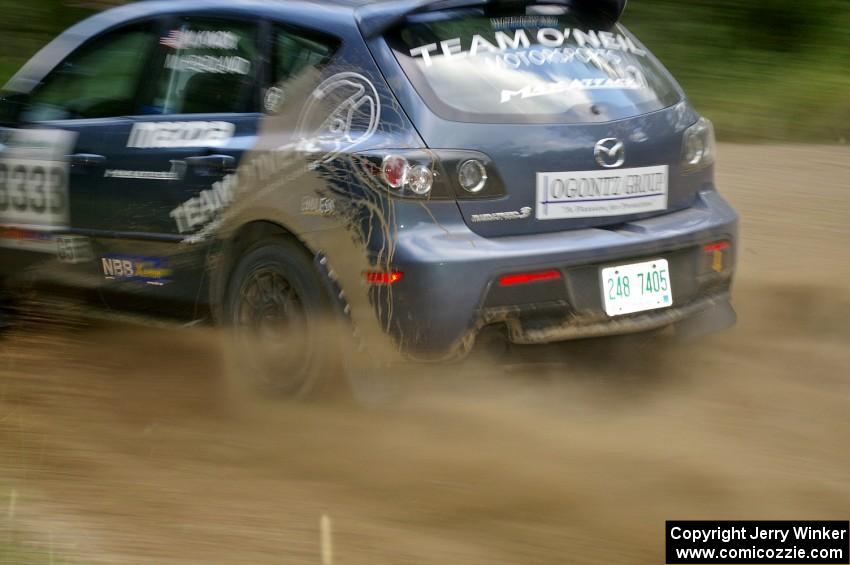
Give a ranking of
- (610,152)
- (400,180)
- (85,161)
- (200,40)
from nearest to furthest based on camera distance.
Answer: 1. (400,180)
2. (610,152)
3. (200,40)
4. (85,161)

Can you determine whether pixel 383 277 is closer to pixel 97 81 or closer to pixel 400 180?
pixel 400 180

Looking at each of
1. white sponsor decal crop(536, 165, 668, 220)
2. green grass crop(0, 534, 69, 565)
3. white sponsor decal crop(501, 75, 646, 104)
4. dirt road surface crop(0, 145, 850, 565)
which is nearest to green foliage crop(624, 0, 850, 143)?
dirt road surface crop(0, 145, 850, 565)

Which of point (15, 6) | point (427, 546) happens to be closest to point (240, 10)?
point (427, 546)

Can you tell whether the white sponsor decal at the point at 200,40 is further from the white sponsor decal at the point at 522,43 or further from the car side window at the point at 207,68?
the white sponsor decal at the point at 522,43

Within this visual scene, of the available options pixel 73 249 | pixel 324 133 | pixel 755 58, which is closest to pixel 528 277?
pixel 324 133

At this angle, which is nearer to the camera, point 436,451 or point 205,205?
point 436,451

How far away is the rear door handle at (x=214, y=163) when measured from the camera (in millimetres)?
4879

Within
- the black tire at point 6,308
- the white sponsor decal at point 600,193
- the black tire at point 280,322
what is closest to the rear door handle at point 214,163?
the black tire at point 280,322

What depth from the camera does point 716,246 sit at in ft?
16.3

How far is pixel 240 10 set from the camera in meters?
5.12

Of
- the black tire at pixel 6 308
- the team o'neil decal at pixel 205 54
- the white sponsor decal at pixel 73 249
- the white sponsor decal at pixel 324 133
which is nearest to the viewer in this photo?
the white sponsor decal at pixel 324 133

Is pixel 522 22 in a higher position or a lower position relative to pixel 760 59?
higher

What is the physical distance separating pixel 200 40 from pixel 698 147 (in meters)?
2.01

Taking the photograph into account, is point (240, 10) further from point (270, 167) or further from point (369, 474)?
point (369, 474)
